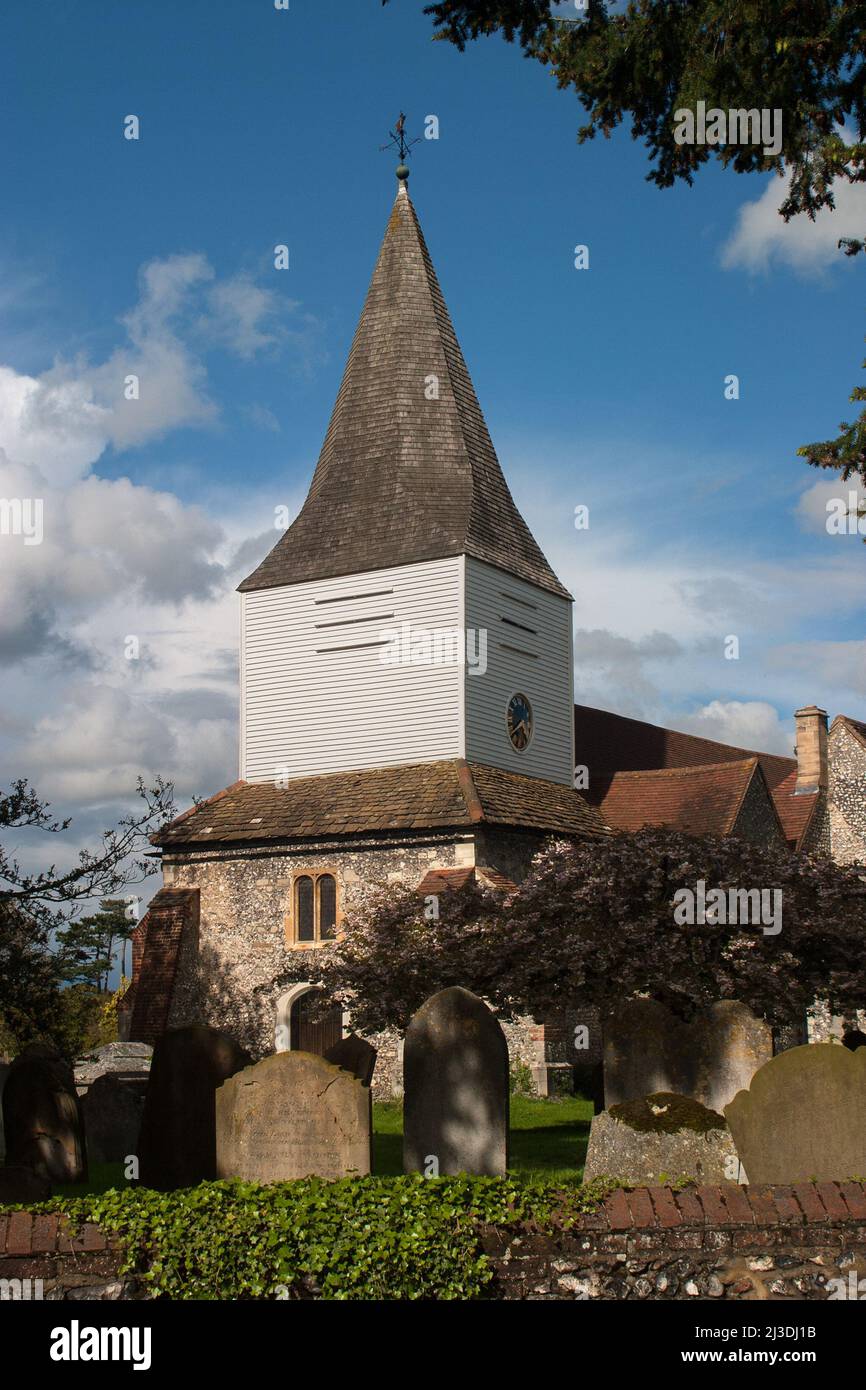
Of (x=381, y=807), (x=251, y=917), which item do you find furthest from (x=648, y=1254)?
(x=251, y=917)

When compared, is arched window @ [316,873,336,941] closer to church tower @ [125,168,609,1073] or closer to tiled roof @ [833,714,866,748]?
church tower @ [125,168,609,1073]

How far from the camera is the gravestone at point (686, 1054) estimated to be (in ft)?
39.8

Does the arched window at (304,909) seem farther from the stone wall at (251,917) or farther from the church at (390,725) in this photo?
the stone wall at (251,917)

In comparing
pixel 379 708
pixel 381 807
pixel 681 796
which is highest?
pixel 379 708

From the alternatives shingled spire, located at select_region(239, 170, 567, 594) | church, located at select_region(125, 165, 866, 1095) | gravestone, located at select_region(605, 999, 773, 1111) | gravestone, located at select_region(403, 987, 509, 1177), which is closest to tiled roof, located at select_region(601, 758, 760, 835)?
church, located at select_region(125, 165, 866, 1095)

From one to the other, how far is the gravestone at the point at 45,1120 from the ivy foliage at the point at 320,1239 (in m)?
5.27

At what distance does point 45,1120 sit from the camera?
14062mm

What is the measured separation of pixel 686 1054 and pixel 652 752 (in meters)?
25.0

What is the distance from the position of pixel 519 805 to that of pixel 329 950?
4.56 meters

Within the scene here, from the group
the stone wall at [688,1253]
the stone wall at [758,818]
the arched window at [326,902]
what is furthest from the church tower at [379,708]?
the stone wall at [688,1253]

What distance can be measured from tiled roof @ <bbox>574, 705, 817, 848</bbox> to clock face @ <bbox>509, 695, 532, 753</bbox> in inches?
218

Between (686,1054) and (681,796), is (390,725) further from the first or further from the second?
(686,1054)

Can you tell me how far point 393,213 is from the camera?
3206 centimetres

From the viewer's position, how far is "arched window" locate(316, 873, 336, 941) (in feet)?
83.9
